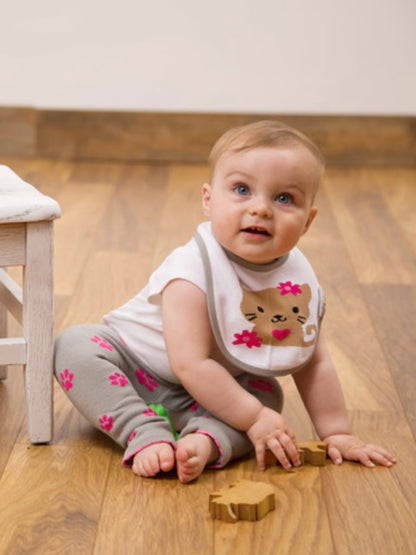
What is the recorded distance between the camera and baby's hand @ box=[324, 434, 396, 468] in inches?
45.8

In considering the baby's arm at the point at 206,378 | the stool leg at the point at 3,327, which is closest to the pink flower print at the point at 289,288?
the baby's arm at the point at 206,378

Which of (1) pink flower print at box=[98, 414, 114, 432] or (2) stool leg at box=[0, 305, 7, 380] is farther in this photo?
(2) stool leg at box=[0, 305, 7, 380]

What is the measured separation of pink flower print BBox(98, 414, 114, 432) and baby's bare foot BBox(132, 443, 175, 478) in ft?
0.17

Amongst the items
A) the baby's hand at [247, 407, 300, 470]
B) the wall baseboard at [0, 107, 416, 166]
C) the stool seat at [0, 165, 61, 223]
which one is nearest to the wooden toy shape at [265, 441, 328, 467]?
the baby's hand at [247, 407, 300, 470]

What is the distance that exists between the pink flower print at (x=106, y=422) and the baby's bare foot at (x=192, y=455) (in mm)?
84

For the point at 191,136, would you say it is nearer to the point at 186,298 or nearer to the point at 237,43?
the point at 237,43

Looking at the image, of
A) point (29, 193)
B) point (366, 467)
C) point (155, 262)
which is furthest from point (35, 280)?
point (155, 262)

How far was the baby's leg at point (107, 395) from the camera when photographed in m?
1.13

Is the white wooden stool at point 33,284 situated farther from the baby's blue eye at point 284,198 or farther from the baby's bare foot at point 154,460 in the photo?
the baby's blue eye at point 284,198

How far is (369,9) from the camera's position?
8.75 feet

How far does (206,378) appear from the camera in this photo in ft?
3.70

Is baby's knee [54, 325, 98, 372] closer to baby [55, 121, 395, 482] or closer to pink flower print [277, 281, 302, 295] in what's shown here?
baby [55, 121, 395, 482]

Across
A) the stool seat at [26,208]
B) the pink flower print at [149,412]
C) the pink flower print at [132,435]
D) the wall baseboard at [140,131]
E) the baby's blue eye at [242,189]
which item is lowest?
the pink flower print at [132,435]

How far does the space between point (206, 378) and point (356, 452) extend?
20 cm
